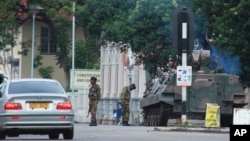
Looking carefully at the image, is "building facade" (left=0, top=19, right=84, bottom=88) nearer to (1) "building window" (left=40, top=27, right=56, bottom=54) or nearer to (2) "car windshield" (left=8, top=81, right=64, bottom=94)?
(1) "building window" (left=40, top=27, right=56, bottom=54)

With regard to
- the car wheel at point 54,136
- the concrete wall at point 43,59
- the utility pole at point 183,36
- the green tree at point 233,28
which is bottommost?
the car wheel at point 54,136

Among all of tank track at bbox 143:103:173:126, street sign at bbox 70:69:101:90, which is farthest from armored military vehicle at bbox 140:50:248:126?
street sign at bbox 70:69:101:90

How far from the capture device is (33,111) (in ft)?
80.1

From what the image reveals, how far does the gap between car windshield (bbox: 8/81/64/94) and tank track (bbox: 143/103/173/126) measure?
47.2 ft

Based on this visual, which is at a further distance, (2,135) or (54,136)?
(54,136)

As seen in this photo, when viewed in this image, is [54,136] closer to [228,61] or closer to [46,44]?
[228,61]

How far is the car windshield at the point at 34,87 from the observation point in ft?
81.5

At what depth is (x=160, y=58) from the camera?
51.4 m

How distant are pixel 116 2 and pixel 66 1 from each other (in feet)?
77.7

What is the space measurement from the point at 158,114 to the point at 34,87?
15.8 meters

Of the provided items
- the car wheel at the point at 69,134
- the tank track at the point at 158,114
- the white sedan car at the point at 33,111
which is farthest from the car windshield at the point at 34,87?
the tank track at the point at 158,114

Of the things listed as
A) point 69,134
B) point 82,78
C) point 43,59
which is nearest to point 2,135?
point 69,134

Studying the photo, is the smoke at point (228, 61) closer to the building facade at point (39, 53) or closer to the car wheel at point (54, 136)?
the car wheel at point (54, 136)

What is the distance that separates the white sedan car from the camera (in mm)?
24391
